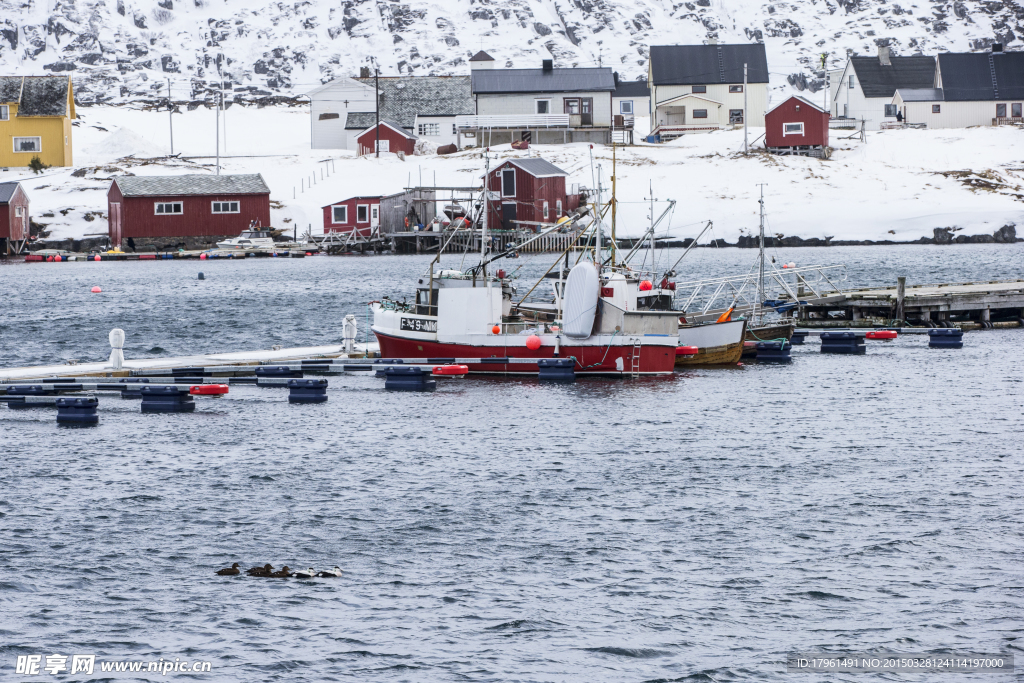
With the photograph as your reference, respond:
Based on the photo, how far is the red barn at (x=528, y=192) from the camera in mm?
92562

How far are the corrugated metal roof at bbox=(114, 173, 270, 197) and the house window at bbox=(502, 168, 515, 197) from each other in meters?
16.9

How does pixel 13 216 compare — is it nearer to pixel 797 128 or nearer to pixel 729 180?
pixel 729 180

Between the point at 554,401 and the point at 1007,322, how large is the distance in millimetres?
25100

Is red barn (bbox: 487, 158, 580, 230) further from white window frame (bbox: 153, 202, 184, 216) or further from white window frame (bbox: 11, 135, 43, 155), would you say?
white window frame (bbox: 11, 135, 43, 155)

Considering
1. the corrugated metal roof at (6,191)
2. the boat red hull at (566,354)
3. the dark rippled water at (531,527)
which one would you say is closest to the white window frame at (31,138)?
the corrugated metal roof at (6,191)

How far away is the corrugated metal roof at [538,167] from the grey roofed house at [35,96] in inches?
1564

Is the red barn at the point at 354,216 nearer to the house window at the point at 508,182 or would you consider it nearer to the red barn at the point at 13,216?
the house window at the point at 508,182

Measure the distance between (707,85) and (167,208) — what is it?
47.7m

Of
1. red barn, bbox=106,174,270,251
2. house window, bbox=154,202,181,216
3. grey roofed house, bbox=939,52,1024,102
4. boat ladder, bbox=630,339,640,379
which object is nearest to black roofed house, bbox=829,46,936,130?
grey roofed house, bbox=939,52,1024,102

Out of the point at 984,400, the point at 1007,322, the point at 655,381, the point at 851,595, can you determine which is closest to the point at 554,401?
the point at 655,381

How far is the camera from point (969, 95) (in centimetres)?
11500

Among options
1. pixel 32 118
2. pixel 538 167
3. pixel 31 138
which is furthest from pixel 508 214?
pixel 31 138

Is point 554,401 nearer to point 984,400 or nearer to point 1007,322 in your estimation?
point 984,400

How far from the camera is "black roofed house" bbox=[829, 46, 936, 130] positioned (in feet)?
393
